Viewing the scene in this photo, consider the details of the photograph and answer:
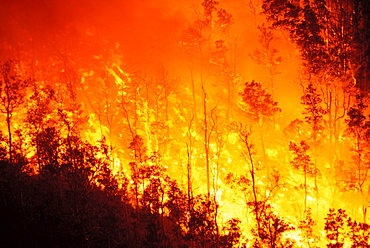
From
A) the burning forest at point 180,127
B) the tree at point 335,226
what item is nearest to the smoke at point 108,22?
Answer: the burning forest at point 180,127

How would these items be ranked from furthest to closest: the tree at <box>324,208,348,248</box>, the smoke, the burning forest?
the smoke
the burning forest
the tree at <box>324,208,348,248</box>

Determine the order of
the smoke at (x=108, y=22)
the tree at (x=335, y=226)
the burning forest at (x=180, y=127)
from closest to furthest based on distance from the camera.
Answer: the tree at (x=335, y=226) < the burning forest at (x=180, y=127) < the smoke at (x=108, y=22)

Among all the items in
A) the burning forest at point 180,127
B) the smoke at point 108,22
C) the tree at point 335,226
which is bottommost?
the tree at point 335,226

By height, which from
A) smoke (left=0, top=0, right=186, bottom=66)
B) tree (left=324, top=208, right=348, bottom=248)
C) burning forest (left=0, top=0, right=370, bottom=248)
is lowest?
tree (left=324, top=208, right=348, bottom=248)

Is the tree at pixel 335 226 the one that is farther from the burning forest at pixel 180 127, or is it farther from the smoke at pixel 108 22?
the smoke at pixel 108 22

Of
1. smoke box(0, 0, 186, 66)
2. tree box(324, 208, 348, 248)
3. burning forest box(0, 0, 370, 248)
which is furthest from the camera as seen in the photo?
smoke box(0, 0, 186, 66)

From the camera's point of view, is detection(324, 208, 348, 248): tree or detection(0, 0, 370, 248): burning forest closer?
detection(324, 208, 348, 248): tree

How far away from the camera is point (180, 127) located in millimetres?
36500

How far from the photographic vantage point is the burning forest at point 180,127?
1998 centimetres

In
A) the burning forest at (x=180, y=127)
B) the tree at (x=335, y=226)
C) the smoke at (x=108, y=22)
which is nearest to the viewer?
the tree at (x=335, y=226)

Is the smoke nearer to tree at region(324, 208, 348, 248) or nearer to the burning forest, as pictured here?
the burning forest

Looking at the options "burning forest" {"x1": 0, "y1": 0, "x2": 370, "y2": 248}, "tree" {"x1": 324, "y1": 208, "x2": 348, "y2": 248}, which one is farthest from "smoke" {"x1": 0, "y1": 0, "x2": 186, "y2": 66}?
"tree" {"x1": 324, "y1": 208, "x2": 348, "y2": 248}

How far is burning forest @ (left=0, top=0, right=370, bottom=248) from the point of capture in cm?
1998

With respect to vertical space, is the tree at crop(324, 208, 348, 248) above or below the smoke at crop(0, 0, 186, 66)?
below
